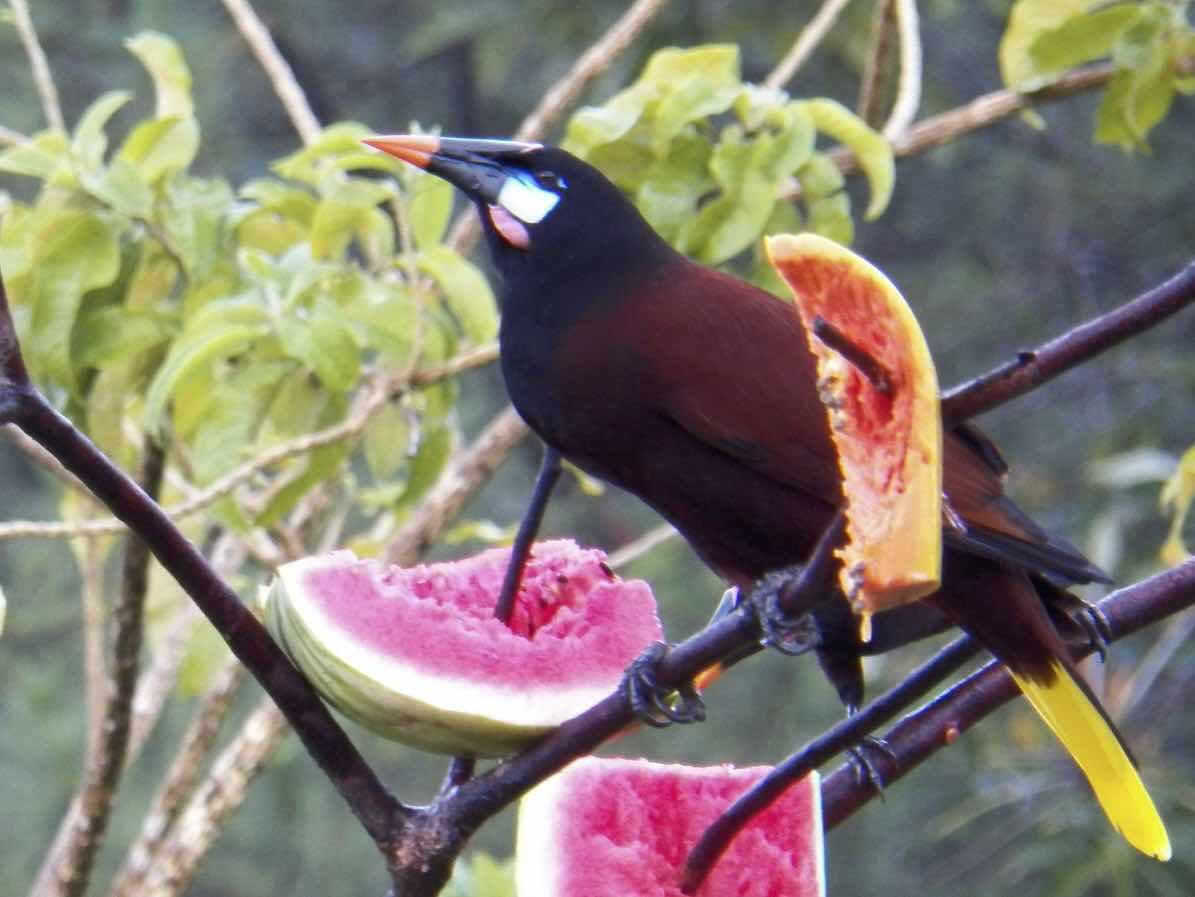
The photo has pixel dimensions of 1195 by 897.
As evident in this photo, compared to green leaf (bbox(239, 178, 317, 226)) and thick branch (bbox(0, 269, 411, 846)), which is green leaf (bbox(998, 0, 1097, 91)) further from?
thick branch (bbox(0, 269, 411, 846))

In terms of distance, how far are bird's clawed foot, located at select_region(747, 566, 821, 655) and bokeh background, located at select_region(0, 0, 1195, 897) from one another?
3.32 meters

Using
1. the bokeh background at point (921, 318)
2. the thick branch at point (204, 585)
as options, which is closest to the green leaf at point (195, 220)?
the thick branch at point (204, 585)

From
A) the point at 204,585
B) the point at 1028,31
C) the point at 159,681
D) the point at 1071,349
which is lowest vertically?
the point at 159,681

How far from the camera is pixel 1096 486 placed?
15.9 feet

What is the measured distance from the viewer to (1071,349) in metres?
0.73

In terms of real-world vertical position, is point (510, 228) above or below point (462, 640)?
above

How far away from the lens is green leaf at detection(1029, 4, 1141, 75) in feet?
6.01

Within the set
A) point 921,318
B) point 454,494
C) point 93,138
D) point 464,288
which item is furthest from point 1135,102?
point 921,318

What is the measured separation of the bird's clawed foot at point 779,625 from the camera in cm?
86

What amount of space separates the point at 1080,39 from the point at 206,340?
0.93m

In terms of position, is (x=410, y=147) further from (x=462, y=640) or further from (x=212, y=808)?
(x=212, y=808)

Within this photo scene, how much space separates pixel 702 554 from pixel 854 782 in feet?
0.65

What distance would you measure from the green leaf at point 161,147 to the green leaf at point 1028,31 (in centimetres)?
86

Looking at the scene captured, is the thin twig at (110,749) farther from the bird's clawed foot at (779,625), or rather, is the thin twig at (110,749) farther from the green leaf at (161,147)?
the bird's clawed foot at (779,625)
